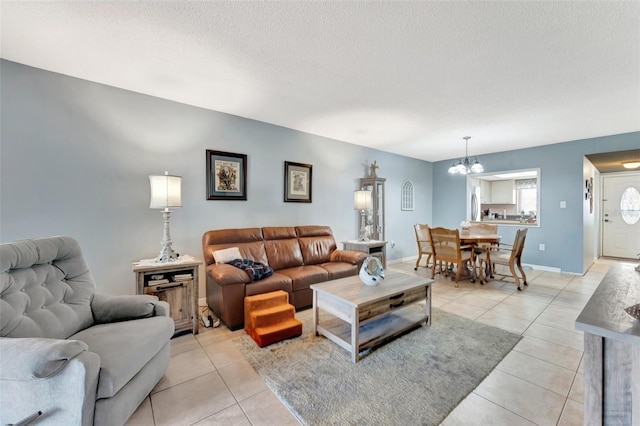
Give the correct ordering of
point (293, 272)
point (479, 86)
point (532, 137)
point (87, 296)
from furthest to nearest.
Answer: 1. point (532, 137)
2. point (293, 272)
3. point (479, 86)
4. point (87, 296)

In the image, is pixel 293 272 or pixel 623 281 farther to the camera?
pixel 293 272

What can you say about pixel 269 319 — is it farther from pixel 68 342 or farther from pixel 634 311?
pixel 634 311

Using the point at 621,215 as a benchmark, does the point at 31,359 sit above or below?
below

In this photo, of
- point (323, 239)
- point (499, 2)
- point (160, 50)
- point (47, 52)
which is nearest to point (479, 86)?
point (499, 2)

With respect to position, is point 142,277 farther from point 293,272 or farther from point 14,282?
point 293,272

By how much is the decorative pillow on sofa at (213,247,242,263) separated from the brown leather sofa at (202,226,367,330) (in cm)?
9

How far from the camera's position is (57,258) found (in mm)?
1691

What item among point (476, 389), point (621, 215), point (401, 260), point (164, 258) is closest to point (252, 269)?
point (164, 258)

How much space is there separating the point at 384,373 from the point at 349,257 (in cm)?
179

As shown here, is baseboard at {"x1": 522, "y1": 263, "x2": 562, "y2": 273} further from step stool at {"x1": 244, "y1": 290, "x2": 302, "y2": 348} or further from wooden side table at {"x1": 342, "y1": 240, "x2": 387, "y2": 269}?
step stool at {"x1": 244, "y1": 290, "x2": 302, "y2": 348}

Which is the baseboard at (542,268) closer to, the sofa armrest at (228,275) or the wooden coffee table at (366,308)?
the wooden coffee table at (366,308)

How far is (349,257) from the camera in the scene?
140 inches

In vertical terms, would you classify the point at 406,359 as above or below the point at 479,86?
below

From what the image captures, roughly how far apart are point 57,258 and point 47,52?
1746mm
